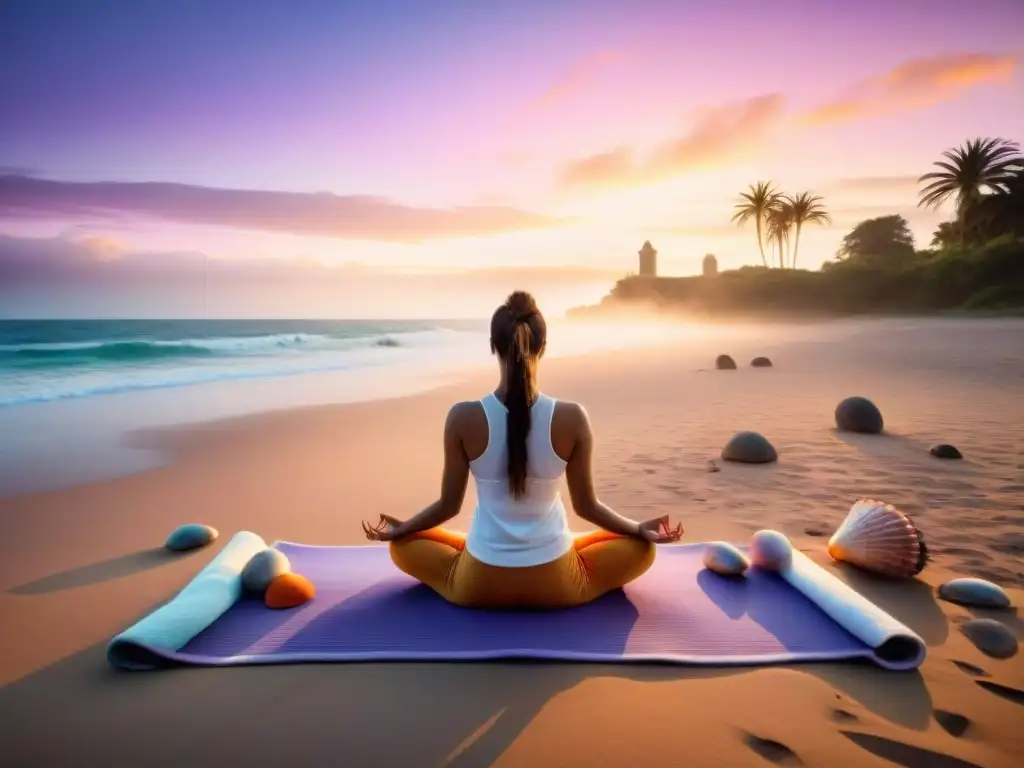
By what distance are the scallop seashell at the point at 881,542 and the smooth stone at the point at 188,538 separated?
354cm

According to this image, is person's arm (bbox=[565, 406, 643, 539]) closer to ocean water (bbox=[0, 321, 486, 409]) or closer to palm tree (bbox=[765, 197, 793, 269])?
ocean water (bbox=[0, 321, 486, 409])

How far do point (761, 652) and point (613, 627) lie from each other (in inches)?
22.5

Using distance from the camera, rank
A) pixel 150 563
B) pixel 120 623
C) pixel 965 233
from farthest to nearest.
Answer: pixel 965 233
pixel 150 563
pixel 120 623

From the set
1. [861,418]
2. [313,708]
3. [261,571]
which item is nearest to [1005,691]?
[313,708]

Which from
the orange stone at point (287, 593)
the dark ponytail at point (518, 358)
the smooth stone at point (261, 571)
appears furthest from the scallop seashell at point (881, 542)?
the smooth stone at point (261, 571)

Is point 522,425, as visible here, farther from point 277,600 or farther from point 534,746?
point 277,600

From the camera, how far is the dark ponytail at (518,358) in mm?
2492

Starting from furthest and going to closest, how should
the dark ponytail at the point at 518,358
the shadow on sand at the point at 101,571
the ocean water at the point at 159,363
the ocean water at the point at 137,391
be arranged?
the ocean water at the point at 159,363 → the ocean water at the point at 137,391 → the shadow on sand at the point at 101,571 → the dark ponytail at the point at 518,358

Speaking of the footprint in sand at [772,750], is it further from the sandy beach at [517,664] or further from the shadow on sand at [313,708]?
the shadow on sand at [313,708]

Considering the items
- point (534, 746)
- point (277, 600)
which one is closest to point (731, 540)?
point (534, 746)

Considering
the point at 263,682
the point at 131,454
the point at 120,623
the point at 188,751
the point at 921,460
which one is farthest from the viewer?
the point at 131,454

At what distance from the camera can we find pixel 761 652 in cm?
252

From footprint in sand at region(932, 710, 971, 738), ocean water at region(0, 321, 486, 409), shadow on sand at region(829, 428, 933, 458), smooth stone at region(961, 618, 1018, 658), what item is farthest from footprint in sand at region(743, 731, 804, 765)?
ocean water at region(0, 321, 486, 409)

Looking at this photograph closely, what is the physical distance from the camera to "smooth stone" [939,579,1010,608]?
2871 millimetres
